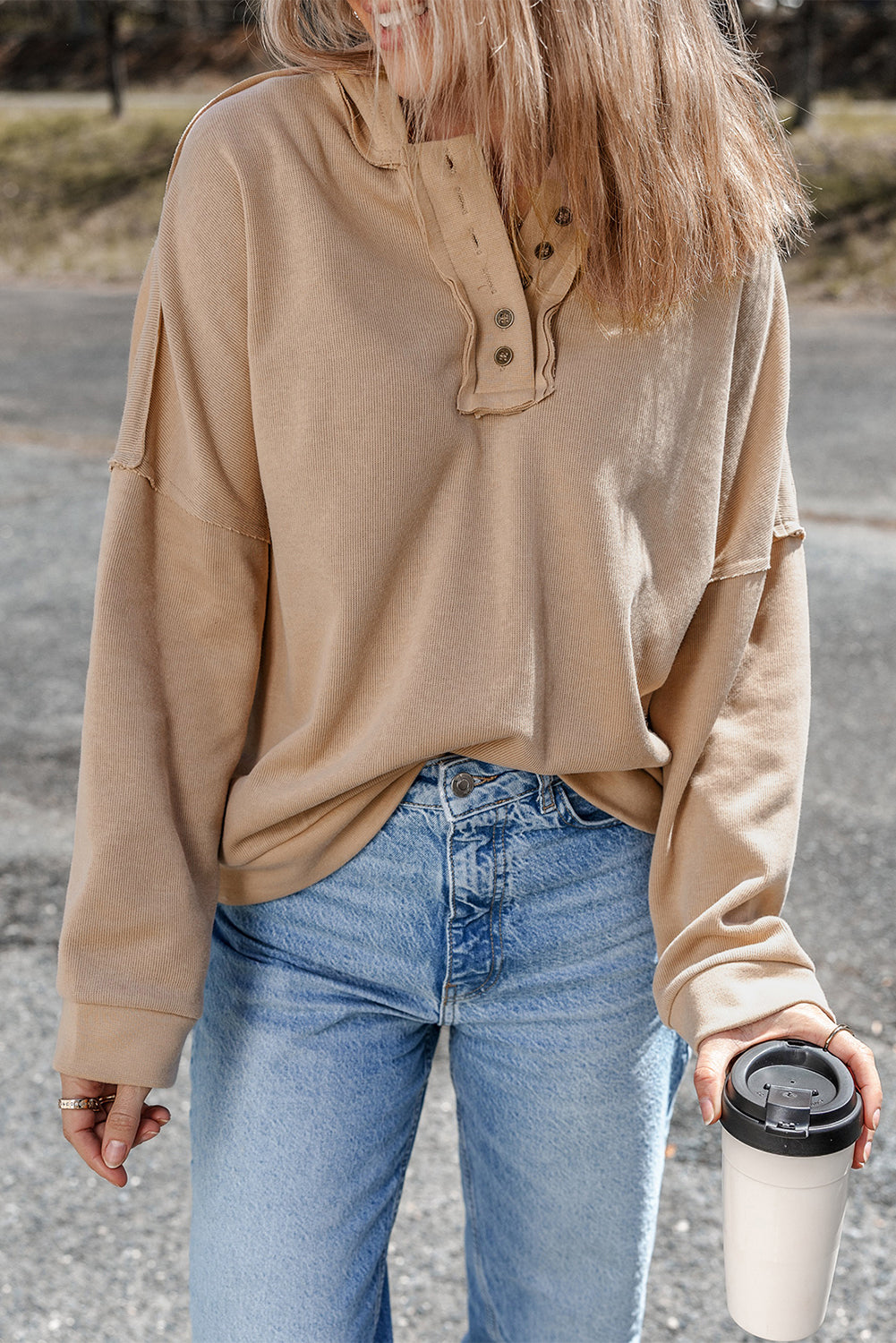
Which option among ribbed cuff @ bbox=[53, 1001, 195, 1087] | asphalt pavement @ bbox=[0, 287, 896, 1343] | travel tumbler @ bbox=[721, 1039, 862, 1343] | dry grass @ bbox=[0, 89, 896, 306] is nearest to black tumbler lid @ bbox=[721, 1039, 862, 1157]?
travel tumbler @ bbox=[721, 1039, 862, 1343]

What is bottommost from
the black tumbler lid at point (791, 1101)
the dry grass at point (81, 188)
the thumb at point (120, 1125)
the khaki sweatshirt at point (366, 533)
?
the dry grass at point (81, 188)

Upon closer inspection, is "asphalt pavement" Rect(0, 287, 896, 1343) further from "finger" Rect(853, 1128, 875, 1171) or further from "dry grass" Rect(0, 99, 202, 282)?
"dry grass" Rect(0, 99, 202, 282)

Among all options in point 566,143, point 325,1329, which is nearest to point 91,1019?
point 325,1329

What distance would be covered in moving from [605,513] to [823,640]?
4196 mm

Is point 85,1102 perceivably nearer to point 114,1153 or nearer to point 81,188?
point 114,1153

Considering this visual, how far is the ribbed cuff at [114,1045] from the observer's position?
1292 mm

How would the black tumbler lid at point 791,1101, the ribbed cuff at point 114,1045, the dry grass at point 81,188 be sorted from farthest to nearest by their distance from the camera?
1. the dry grass at point 81,188
2. the ribbed cuff at point 114,1045
3. the black tumbler lid at point 791,1101

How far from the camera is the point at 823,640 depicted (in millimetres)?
5254

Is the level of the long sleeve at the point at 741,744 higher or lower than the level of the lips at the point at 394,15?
lower

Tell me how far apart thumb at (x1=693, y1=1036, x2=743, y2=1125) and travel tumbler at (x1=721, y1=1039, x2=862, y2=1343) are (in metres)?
0.04

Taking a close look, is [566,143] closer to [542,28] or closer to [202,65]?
[542,28]

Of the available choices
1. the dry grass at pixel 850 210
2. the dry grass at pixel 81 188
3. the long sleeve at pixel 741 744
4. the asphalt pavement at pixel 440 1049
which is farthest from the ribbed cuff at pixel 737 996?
the dry grass at pixel 81 188

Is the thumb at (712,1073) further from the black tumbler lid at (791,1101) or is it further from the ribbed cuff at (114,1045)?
the ribbed cuff at (114,1045)

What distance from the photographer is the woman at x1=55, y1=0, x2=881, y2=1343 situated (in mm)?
1239
